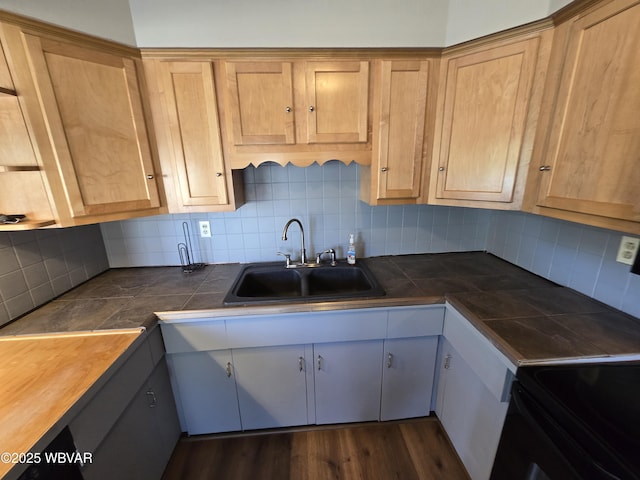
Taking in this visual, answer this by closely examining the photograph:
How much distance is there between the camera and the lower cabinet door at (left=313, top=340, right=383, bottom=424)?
149 centimetres

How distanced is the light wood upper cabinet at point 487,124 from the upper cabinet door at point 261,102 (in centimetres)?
80

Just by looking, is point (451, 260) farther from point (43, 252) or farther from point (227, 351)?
point (43, 252)

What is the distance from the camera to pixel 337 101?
4.51ft

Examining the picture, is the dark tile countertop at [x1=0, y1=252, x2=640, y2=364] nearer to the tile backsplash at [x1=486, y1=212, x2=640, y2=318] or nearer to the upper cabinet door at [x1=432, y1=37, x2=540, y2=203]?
the tile backsplash at [x1=486, y1=212, x2=640, y2=318]

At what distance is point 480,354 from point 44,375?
1660mm

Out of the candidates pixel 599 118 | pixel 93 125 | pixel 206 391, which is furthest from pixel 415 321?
pixel 93 125

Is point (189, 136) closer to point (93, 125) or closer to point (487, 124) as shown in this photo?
point (93, 125)

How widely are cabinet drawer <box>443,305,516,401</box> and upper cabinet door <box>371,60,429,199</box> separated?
718 millimetres

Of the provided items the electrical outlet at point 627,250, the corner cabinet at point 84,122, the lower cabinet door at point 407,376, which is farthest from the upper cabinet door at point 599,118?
the corner cabinet at point 84,122

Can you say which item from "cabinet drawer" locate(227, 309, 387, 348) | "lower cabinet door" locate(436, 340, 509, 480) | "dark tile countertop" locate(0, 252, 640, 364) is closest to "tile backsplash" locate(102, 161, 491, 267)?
"dark tile countertop" locate(0, 252, 640, 364)

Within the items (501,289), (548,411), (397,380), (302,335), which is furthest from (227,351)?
(501,289)

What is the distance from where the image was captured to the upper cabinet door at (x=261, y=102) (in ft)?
4.30

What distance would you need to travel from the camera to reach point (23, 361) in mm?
985

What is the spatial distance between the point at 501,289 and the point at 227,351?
1.51 meters
